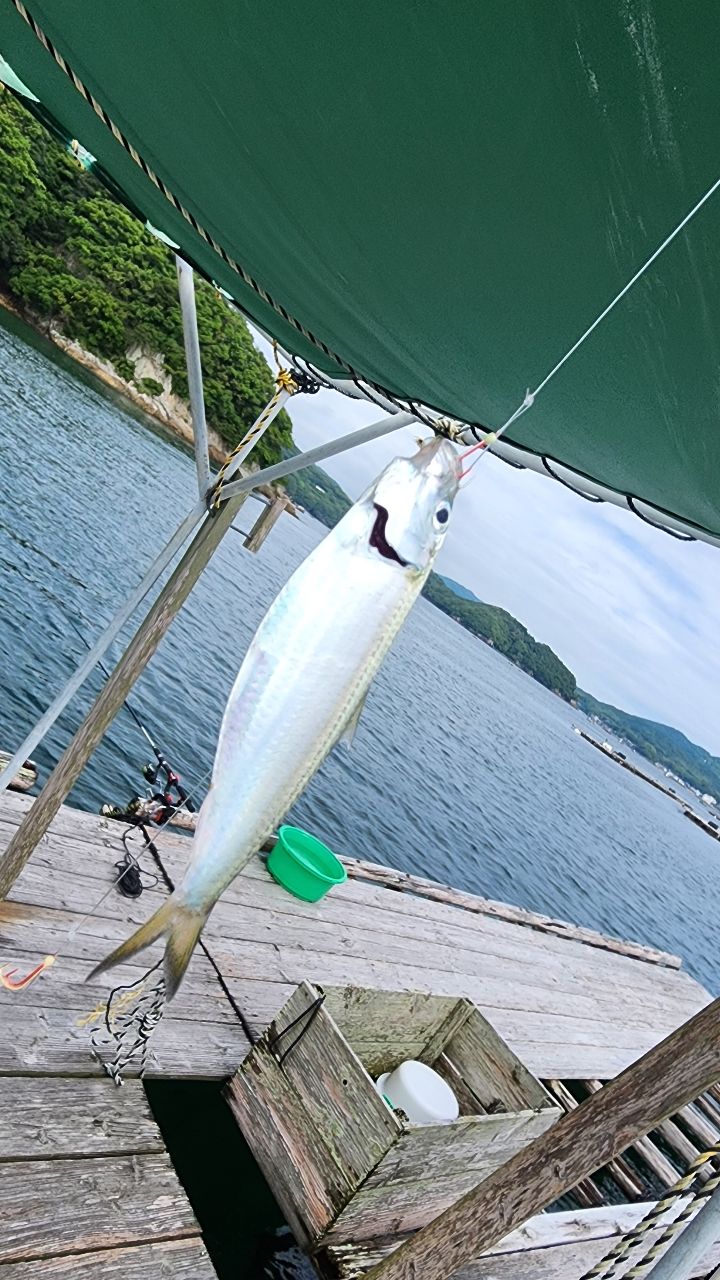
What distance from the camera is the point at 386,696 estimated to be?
34188mm

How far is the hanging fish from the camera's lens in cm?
178

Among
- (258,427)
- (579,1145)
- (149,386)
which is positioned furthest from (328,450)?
(149,386)

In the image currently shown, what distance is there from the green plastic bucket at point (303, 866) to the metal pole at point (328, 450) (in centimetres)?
499

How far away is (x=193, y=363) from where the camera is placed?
4.42m

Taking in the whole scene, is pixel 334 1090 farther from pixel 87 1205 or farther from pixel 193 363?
pixel 193 363

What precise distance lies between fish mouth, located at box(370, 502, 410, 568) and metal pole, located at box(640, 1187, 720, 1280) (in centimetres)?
222

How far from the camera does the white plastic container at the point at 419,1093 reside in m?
5.61

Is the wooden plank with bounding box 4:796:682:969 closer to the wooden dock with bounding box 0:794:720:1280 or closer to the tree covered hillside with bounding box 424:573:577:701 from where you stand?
the wooden dock with bounding box 0:794:720:1280

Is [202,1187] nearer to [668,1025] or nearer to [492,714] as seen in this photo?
[668,1025]

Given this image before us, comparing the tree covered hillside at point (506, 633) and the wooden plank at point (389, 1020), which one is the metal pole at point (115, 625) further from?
the tree covered hillside at point (506, 633)

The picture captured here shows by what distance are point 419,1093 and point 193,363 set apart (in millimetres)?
5273

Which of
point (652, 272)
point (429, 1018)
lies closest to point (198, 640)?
point (429, 1018)

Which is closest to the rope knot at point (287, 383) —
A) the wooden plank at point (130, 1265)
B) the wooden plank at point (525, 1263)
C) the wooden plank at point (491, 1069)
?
the wooden plank at point (130, 1265)

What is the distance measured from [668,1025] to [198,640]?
47.4 ft
